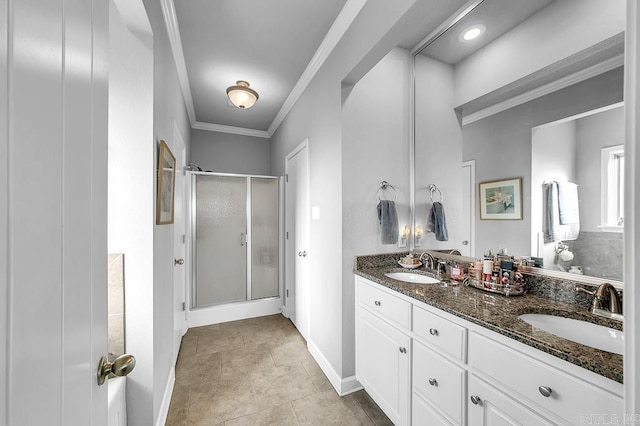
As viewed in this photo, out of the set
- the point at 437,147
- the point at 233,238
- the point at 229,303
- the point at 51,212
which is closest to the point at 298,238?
the point at 233,238

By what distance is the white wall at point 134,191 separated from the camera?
53.2 inches

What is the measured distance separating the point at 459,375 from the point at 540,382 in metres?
0.32

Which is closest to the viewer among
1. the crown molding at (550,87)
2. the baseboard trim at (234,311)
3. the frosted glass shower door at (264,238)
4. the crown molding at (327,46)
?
the crown molding at (550,87)

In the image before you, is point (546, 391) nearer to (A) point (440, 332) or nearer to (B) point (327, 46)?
(A) point (440, 332)

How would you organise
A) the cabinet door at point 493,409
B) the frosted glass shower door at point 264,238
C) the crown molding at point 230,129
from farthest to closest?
the crown molding at point 230,129, the frosted glass shower door at point 264,238, the cabinet door at point 493,409

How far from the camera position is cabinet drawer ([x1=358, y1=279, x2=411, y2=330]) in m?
1.43

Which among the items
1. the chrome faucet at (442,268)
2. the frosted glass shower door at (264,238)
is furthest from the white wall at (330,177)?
the frosted glass shower door at (264,238)

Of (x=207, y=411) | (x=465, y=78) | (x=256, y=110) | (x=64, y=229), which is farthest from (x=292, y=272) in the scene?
(x=64, y=229)

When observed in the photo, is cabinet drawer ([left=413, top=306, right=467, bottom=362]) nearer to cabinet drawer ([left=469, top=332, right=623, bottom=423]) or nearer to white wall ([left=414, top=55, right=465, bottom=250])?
cabinet drawer ([left=469, top=332, right=623, bottom=423])

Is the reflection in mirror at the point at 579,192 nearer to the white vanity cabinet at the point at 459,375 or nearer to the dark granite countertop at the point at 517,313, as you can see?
the dark granite countertop at the point at 517,313

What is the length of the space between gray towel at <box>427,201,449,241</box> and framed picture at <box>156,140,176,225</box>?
1.86m

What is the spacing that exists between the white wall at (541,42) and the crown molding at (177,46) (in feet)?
6.45

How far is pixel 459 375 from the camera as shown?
1.11 metres

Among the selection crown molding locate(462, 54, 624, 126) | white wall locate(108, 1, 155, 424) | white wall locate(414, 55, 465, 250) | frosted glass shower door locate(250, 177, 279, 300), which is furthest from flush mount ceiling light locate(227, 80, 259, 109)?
crown molding locate(462, 54, 624, 126)
